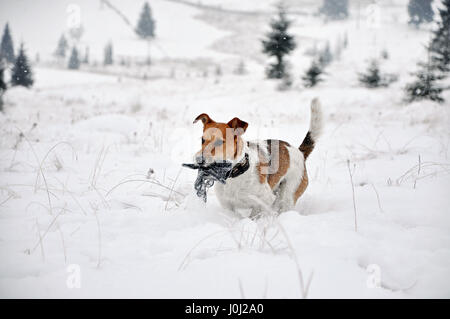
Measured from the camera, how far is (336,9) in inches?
3617

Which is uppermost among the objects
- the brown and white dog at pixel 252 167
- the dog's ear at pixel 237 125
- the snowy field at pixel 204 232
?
the dog's ear at pixel 237 125

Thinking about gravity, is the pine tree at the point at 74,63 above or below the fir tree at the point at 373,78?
above

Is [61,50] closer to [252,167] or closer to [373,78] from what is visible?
[373,78]

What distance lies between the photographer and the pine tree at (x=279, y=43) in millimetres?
23938

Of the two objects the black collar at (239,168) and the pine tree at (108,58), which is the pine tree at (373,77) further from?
the pine tree at (108,58)

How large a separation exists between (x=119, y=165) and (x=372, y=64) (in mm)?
22447

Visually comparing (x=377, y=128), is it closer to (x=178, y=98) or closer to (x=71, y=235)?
(x=71, y=235)

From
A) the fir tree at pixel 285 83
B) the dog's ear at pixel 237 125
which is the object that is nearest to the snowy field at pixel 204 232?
the dog's ear at pixel 237 125

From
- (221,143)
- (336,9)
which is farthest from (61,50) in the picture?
(336,9)

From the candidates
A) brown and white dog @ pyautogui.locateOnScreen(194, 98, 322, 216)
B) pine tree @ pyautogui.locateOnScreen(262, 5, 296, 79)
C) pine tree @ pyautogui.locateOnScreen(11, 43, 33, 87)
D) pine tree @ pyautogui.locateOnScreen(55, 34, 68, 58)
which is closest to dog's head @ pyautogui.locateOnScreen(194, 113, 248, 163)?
brown and white dog @ pyautogui.locateOnScreen(194, 98, 322, 216)

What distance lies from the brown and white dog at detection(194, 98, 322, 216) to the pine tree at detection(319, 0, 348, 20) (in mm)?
106673

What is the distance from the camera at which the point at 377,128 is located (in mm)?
8062
